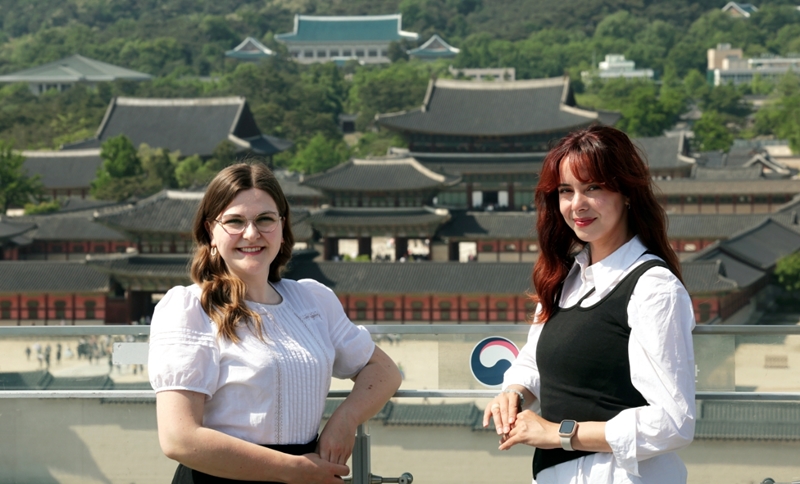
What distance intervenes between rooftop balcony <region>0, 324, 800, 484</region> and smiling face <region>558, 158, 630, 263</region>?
21.9 inches

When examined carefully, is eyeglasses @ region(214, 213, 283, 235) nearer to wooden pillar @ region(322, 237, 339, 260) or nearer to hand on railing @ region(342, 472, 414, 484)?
hand on railing @ region(342, 472, 414, 484)

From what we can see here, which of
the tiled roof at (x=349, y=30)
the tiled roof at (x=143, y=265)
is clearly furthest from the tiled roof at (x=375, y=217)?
the tiled roof at (x=349, y=30)

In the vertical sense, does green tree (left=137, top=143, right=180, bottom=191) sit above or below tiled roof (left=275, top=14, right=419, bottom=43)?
above

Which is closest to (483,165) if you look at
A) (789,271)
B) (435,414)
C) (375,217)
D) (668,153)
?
(375,217)

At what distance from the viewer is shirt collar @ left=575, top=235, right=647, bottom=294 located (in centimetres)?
336

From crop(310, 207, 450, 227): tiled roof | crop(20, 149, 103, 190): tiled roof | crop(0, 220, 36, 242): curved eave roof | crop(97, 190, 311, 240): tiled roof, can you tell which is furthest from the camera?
crop(20, 149, 103, 190): tiled roof

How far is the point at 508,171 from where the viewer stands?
3638cm

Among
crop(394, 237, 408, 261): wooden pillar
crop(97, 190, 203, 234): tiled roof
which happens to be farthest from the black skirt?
crop(394, 237, 408, 261): wooden pillar

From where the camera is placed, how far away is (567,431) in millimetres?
3283

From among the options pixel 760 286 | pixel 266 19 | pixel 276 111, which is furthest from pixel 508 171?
pixel 266 19

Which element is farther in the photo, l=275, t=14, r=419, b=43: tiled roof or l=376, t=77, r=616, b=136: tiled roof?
l=275, t=14, r=419, b=43: tiled roof

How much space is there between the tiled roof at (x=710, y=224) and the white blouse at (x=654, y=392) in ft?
90.7

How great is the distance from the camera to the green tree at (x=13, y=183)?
40531mm

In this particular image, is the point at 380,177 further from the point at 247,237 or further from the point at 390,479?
the point at 247,237
